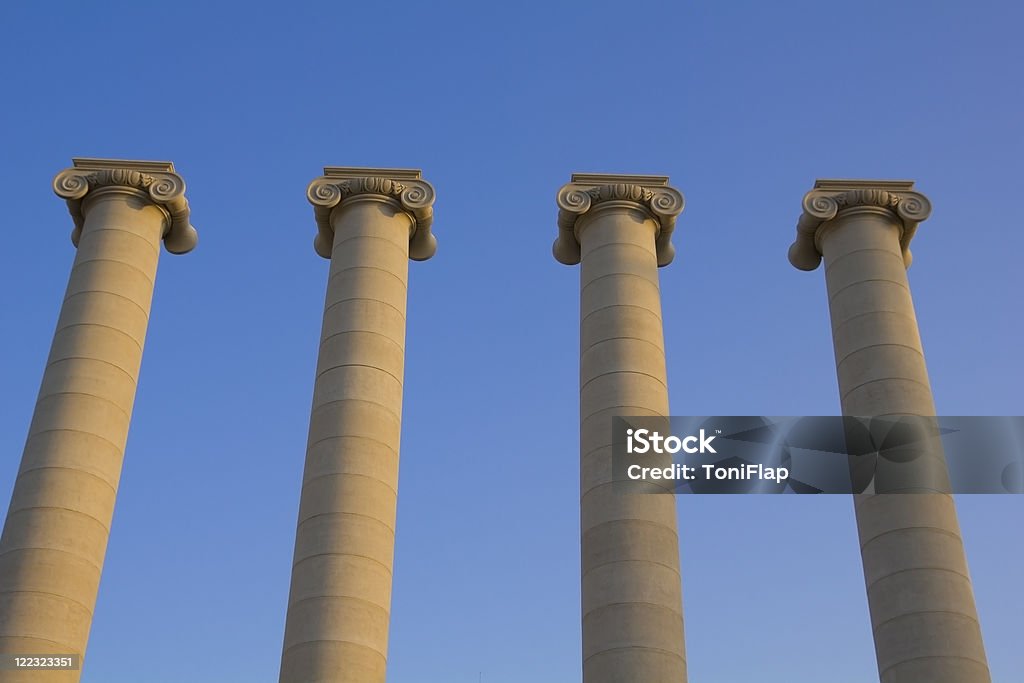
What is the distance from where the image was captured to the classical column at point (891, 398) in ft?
213

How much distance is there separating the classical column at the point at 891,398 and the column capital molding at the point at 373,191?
75.3 ft

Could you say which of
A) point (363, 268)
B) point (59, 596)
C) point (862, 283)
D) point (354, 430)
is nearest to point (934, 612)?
point (862, 283)

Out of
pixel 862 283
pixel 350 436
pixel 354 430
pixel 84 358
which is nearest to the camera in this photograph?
pixel 350 436

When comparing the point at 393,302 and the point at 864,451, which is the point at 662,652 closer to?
the point at 864,451

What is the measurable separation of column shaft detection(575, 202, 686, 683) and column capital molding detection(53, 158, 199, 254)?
24020 millimetres

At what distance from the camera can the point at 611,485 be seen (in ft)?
225

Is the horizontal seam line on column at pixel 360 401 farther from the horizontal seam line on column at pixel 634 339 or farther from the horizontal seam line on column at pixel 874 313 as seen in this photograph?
the horizontal seam line on column at pixel 874 313

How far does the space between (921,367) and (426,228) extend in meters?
30.0

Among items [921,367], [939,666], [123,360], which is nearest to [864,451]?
[921,367]

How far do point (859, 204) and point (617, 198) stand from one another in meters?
14.5

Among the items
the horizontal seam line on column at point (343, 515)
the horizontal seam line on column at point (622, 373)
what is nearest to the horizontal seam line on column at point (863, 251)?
the horizontal seam line on column at point (622, 373)

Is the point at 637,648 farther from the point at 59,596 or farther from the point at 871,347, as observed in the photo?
the point at 59,596

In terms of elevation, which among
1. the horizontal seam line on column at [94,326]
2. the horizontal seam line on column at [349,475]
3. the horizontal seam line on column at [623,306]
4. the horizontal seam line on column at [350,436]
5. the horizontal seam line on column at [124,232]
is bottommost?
the horizontal seam line on column at [349,475]

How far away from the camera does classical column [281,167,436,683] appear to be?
6412cm
